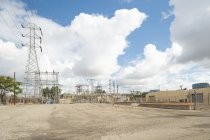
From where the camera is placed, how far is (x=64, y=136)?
14.2 meters

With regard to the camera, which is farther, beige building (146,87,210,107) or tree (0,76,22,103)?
tree (0,76,22,103)

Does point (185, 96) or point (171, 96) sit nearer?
point (185, 96)

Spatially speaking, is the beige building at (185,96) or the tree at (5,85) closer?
the beige building at (185,96)

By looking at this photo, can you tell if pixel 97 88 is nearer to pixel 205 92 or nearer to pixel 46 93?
pixel 46 93

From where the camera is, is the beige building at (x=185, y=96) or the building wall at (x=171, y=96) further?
the building wall at (x=171, y=96)

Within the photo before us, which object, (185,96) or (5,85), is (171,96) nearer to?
(185,96)

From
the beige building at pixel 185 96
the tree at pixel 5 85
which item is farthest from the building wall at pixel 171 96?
the tree at pixel 5 85

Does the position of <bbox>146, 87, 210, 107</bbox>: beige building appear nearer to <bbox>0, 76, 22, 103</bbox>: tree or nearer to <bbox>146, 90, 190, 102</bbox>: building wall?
<bbox>146, 90, 190, 102</bbox>: building wall

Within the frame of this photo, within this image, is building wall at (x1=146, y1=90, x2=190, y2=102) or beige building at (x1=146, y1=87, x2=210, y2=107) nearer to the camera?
beige building at (x1=146, y1=87, x2=210, y2=107)

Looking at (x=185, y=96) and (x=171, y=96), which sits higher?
(x=185, y=96)

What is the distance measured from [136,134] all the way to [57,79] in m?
91.6

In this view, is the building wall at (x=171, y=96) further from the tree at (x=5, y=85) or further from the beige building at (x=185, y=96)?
the tree at (x=5, y=85)

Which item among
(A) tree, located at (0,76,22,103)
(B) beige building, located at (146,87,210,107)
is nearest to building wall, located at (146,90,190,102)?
(B) beige building, located at (146,87,210,107)

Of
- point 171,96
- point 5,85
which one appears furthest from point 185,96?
point 5,85
